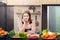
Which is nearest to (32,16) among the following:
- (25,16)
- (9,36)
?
(25,16)

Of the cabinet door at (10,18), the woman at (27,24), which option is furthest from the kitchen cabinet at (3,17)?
the woman at (27,24)

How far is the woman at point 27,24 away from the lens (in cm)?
151

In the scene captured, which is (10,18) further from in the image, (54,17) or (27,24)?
(54,17)

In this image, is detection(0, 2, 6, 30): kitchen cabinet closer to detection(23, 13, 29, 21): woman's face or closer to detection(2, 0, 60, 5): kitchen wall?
detection(2, 0, 60, 5): kitchen wall

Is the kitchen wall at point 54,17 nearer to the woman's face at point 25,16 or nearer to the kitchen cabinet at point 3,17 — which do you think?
the woman's face at point 25,16

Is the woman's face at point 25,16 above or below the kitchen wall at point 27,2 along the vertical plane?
below

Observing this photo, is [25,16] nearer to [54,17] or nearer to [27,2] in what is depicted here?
[27,2]

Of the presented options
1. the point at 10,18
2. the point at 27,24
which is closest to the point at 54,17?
the point at 27,24

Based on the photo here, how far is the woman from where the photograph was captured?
1.51 meters

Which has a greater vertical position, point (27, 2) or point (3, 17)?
point (27, 2)

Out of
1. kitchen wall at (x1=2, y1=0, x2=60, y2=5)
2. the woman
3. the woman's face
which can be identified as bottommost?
the woman

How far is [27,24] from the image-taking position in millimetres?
1534

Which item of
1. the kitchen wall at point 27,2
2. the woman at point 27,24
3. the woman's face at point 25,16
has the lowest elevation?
the woman at point 27,24

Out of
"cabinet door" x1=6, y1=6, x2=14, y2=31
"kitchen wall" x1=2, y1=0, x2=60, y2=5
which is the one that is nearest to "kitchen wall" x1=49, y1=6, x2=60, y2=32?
"kitchen wall" x1=2, y1=0, x2=60, y2=5
